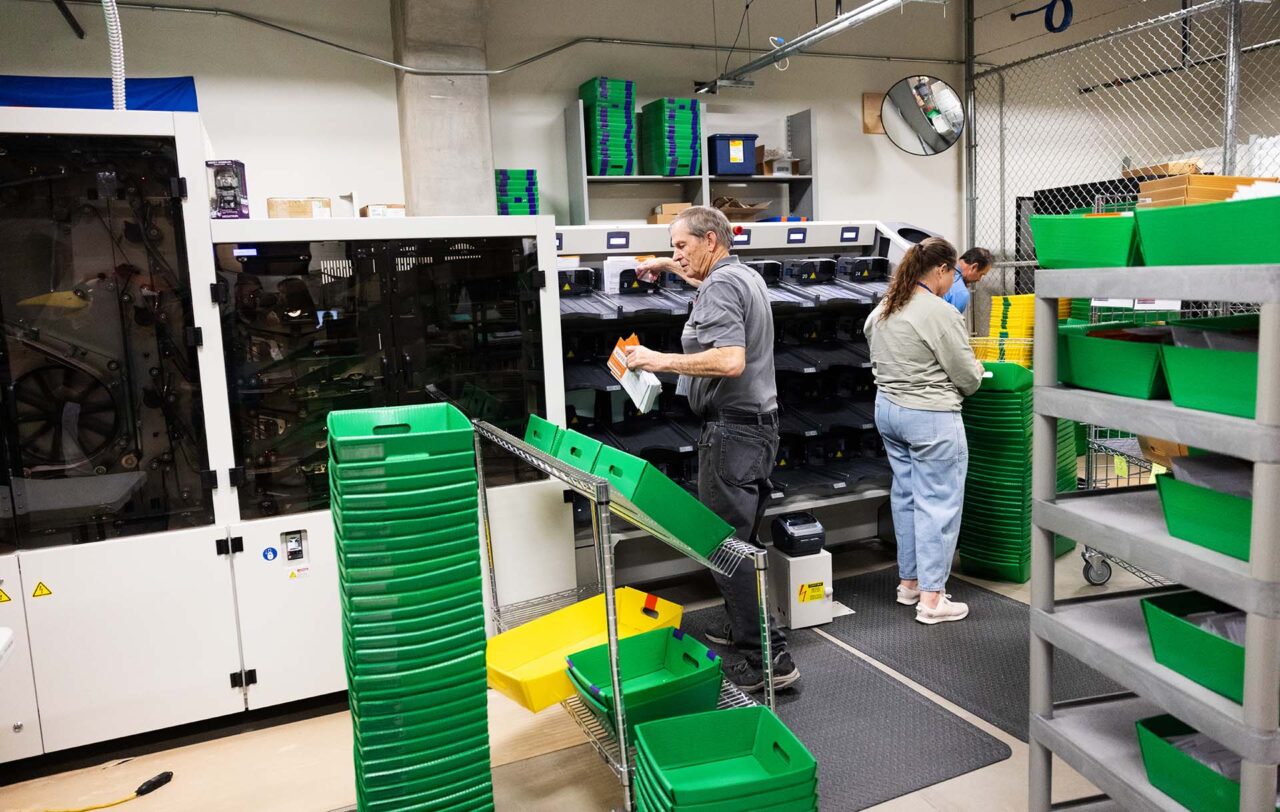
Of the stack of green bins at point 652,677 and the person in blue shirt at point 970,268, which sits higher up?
the person in blue shirt at point 970,268

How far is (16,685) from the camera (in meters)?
2.76

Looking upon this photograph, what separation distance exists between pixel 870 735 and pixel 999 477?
1.67 m

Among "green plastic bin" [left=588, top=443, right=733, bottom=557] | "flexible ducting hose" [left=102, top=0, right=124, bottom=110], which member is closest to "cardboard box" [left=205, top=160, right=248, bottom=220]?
"flexible ducting hose" [left=102, top=0, right=124, bottom=110]

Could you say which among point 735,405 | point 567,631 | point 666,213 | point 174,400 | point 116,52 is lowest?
point 567,631

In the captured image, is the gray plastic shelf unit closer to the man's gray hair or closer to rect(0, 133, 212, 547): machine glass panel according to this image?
the man's gray hair

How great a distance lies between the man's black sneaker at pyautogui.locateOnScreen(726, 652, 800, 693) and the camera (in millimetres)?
3072

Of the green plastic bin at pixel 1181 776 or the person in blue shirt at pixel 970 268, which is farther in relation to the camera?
the person in blue shirt at pixel 970 268

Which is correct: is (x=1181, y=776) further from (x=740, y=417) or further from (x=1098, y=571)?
(x=1098, y=571)

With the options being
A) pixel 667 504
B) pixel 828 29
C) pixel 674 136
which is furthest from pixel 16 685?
pixel 828 29

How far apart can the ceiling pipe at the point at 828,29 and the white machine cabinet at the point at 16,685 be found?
4.68 meters

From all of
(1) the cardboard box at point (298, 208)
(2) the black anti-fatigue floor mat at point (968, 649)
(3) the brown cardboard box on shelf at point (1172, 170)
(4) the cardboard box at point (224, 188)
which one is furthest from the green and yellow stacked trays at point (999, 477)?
(4) the cardboard box at point (224, 188)

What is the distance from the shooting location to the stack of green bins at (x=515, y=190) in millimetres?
5691

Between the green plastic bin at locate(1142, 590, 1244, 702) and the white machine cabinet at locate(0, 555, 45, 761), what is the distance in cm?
318

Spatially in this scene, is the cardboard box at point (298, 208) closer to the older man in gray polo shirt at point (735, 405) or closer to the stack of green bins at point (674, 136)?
the older man in gray polo shirt at point (735, 405)
